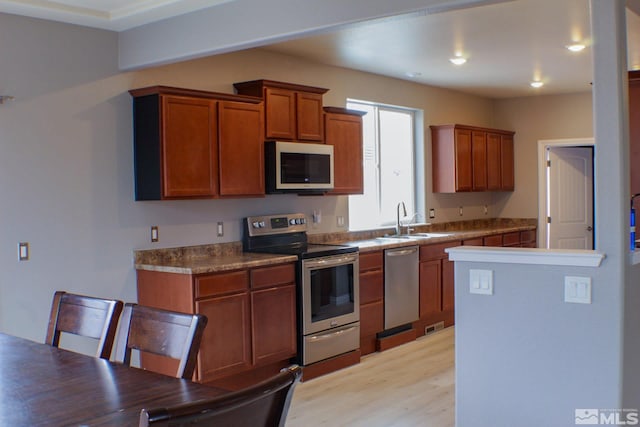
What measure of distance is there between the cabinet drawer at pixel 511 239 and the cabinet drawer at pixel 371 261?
252cm

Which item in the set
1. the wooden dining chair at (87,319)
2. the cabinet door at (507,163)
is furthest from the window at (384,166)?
the wooden dining chair at (87,319)

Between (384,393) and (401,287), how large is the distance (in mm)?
1577

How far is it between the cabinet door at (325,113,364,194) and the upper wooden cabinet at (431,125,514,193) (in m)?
1.77

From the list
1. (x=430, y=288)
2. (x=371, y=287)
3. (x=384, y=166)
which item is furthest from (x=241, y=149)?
(x=430, y=288)

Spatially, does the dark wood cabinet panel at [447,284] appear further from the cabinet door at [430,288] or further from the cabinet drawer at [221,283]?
the cabinet drawer at [221,283]

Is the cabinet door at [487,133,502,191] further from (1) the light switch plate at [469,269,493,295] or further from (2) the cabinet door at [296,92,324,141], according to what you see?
(1) the light switch plate at [469,269,493,295]

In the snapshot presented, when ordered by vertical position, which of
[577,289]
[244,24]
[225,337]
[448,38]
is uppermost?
[448,38]

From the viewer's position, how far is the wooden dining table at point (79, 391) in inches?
62.9

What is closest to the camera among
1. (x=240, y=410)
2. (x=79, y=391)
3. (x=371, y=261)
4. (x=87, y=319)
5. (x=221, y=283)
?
(x=240, y=410)

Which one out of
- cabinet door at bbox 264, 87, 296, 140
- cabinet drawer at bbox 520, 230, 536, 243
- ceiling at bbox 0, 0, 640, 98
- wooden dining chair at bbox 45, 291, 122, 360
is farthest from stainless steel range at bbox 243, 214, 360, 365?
cabinet drawer at bbox 520, 230, 536, 243

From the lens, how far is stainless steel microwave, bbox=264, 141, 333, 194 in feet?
16.1

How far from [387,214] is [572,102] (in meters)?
3.18

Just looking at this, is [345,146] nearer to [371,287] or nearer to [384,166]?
[384,166]

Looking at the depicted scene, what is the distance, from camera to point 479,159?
7.70m
